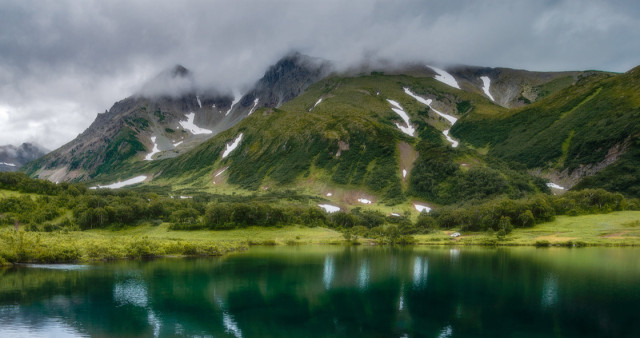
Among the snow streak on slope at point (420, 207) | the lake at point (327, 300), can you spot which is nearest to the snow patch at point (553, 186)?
the snow streak on slope at point (420, 207)

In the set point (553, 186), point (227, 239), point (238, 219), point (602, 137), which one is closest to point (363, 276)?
A: point (227, 239)

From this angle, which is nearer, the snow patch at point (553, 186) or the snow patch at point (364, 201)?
the snow patch at point (553, 186)

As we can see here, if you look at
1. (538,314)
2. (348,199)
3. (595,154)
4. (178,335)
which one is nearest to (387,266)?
(538,314)

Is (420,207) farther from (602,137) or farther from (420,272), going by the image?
(420,272)

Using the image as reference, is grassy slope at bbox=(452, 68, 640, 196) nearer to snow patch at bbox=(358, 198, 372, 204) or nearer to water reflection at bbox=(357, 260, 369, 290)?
snow patch at bbox=(358, 198, 372, 204)

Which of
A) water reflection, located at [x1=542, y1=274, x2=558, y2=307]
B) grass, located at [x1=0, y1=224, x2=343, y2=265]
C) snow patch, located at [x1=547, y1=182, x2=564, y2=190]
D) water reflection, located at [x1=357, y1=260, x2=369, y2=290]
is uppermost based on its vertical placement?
snow patch, located at [x1=547, y1=182, x2=564, y2=190]

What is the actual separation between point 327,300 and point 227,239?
7123 centimetres

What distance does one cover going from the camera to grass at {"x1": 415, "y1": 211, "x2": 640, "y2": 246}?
291 ft

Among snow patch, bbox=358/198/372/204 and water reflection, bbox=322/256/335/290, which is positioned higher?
snow patch, bbox=358/198/372/204

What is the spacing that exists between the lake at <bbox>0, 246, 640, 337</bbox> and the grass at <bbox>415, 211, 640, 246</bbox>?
99.8ft

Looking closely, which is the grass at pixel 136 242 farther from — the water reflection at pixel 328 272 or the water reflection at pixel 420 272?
the water reflection at pixel 420 272

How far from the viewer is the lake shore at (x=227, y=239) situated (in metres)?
62.4

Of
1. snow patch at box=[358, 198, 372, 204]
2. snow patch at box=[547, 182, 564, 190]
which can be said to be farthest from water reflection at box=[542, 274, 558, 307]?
snow patch at box=[547, 182, 564, 190]

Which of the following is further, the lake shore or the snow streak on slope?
the snow streak on slope
